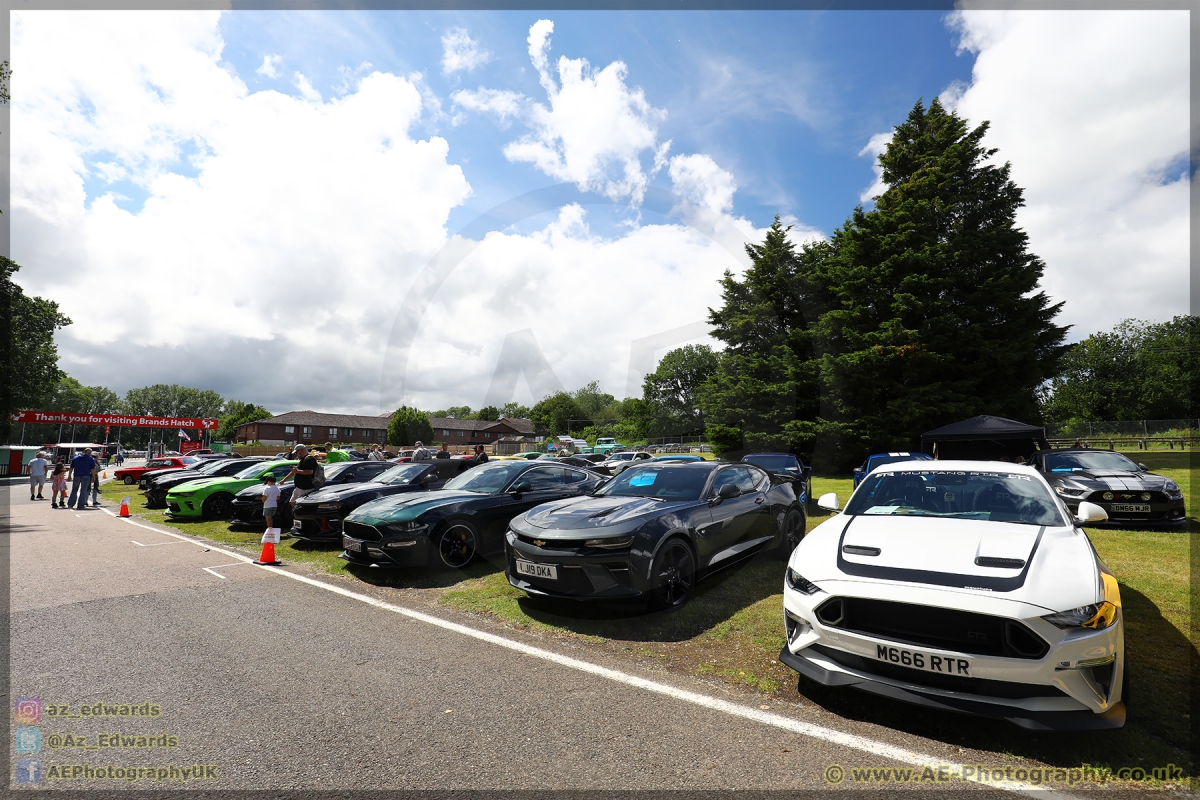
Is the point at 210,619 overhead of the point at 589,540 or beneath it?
beneath

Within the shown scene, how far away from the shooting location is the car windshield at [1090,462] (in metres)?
9.52

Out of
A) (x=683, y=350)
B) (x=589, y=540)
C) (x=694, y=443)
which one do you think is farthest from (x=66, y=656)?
(x=683, y=350)

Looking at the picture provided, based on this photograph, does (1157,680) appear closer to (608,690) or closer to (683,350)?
(608,690)

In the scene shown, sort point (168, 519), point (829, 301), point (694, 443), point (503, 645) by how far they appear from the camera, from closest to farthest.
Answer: point (503, 645)
point (168, 519)
point (829, 301)
point (694, 443)

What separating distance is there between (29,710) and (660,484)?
Answer: 5234mm

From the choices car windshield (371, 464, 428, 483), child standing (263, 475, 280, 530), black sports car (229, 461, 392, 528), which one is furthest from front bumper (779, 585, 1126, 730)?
black sports car (229, 461, 392, 528)

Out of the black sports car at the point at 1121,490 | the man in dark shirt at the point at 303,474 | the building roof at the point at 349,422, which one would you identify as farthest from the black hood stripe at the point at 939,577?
the building roof at the point at 349,422

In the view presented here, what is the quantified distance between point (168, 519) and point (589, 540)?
42.9ft

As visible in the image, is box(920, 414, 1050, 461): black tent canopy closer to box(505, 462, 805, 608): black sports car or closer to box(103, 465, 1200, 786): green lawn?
box(103, 465, 1200, 786): green lawn

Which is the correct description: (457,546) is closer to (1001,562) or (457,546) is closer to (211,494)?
(1001,562)

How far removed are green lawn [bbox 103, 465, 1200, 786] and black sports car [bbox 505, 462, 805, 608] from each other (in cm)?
35

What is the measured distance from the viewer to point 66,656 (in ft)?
13.2

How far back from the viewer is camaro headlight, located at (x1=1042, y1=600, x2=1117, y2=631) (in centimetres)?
265

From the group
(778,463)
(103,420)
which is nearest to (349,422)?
(103,420)
